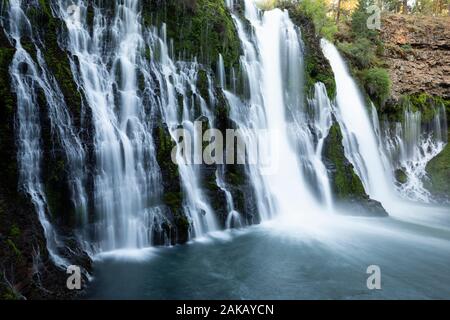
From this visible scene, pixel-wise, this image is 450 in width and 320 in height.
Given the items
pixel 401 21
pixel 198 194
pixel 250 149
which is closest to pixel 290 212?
pixel 250 149

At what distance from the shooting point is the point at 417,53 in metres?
23.5

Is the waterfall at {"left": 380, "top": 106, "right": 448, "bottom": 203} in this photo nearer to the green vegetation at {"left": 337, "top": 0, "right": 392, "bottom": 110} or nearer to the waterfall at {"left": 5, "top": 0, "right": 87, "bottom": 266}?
the green vegetation at {"left": 337, "top": 0, "right": 392, "bottom": 110}

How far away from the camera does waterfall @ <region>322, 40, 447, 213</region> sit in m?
17.1

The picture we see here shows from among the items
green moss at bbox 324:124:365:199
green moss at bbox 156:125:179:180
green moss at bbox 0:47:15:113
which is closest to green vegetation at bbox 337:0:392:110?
green moss at bbox 324:124:365:199

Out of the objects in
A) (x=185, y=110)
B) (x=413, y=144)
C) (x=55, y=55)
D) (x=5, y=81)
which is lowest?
(x=413, y=144)

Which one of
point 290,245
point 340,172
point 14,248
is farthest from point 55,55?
point 340,172

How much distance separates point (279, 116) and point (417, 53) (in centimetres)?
1416

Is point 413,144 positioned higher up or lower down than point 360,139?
lower down

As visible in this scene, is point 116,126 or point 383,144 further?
point 383,144

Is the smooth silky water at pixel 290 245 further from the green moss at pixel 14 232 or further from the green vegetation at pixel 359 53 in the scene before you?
the green vegetation at pixel 359 53

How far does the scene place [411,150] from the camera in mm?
20656

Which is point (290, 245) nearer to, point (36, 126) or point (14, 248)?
point (14, 248)

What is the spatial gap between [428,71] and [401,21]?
469 centimetres

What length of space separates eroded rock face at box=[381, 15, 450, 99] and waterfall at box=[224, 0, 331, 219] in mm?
8250
